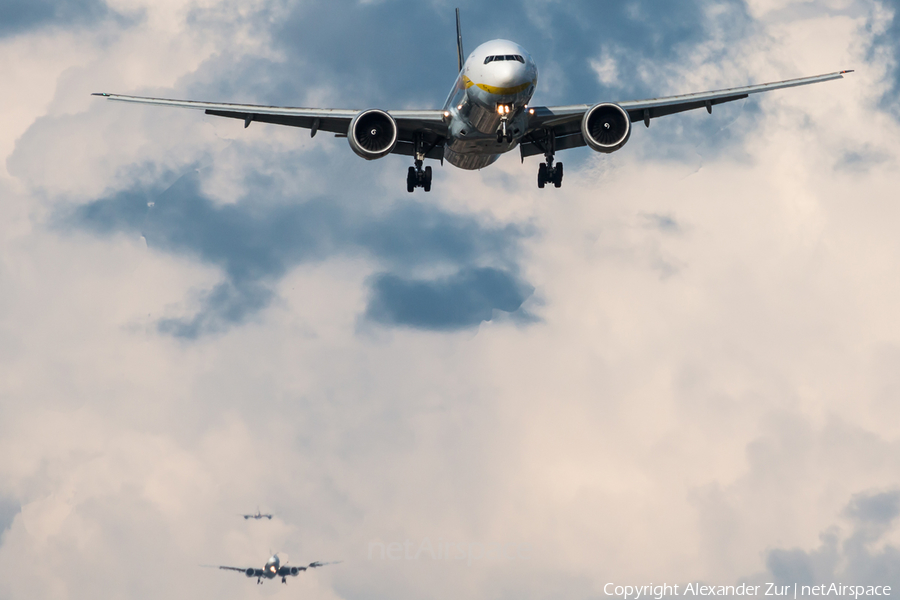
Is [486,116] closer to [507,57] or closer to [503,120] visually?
[503,120]

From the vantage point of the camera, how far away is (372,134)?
47812 millimetres

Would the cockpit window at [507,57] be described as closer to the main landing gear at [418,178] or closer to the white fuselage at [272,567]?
the main landing gear at [418,178]

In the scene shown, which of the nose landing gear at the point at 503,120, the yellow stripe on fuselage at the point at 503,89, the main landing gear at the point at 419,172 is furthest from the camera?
the main landing gear at the point at 419,172

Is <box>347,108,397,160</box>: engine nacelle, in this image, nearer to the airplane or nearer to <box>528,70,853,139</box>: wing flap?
the airplane

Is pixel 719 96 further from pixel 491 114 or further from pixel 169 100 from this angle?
pixel 169 100

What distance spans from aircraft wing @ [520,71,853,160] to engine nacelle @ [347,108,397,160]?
656 cm

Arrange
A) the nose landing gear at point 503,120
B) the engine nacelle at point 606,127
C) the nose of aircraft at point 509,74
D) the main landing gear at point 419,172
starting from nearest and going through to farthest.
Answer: the nose of aircraft at point 509,74, the nose landing gear at point 503,120, the engine nacelle at point 606,127, the main landing gear at point 419,172

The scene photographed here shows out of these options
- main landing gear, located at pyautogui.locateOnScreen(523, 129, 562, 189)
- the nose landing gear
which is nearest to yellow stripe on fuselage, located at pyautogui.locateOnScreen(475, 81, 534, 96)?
the nose landing gear

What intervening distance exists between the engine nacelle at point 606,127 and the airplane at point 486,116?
0.15 ft

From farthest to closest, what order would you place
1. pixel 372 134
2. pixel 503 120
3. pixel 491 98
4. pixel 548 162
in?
pixel 548 162 < pixel 372 134 < pixel 503 120 < pixel 491 98

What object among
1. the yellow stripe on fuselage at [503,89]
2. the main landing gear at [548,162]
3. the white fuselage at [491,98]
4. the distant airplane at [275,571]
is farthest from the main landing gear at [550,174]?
the distant airplane at [275,571]

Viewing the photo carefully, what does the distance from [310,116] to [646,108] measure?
15.8m

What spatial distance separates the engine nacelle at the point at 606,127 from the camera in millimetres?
48469

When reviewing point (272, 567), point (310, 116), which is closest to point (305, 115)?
point (310, 116)
